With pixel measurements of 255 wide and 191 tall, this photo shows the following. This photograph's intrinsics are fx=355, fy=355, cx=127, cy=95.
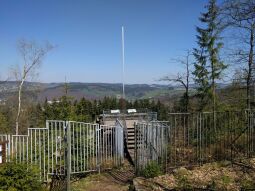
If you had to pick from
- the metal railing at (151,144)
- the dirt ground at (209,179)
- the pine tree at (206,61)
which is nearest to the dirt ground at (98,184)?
the metal railing at (151,144)

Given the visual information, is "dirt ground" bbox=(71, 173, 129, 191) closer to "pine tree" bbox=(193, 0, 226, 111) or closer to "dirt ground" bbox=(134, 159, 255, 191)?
"dirt ground" bbox=(134, 159, 255, 191)

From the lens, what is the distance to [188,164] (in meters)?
10.9

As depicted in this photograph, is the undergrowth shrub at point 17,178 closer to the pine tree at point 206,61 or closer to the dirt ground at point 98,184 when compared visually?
the dirt ground at point 98,184

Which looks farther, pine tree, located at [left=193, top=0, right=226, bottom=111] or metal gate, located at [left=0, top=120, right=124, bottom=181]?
pine tree, located at [left=193, top=0, right=226, bottom=111]

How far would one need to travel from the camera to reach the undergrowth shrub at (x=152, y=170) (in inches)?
404

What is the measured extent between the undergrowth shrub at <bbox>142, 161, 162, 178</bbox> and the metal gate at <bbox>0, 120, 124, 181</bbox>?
2878 millimetres

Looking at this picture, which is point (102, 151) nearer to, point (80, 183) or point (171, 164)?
point (80, 183)

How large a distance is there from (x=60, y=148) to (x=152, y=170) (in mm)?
4090

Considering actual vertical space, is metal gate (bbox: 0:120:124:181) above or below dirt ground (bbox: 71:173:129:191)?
above

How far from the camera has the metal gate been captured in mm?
12492

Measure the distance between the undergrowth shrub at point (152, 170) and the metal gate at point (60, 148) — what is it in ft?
9.44

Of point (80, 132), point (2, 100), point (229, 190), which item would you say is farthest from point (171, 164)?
point (2, 100)

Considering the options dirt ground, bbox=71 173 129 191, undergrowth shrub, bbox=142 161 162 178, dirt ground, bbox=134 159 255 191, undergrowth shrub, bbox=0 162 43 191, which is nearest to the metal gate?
dirt ground, bbox=71 173 129 191

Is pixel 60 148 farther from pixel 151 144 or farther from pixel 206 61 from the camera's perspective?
pixel 206 61
